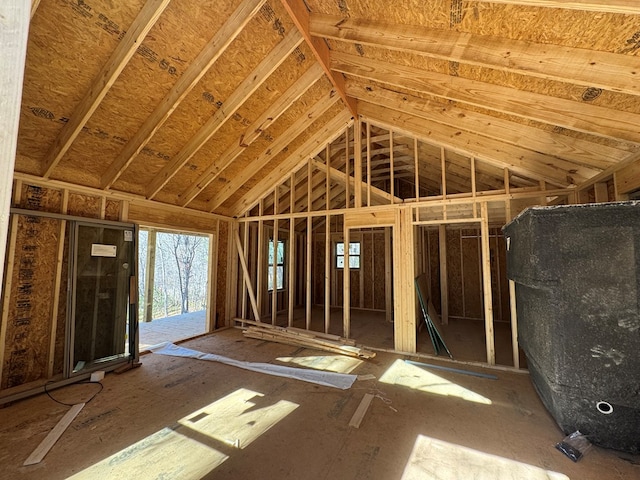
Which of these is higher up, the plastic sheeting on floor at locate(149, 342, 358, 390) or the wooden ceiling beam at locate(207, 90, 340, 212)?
the wooden ceiling beam at locate(207, 90, 340, 212)

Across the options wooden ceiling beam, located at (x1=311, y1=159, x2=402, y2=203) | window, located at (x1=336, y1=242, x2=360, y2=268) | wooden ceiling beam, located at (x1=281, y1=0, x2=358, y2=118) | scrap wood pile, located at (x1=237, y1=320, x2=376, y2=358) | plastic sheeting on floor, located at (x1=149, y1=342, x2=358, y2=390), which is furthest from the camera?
window, located at (x1=336, y1=242, x2=360, y2=268)

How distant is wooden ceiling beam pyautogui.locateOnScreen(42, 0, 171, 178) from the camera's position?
268 cm

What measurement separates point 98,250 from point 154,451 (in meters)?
3.11

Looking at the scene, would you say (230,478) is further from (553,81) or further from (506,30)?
(553,81)

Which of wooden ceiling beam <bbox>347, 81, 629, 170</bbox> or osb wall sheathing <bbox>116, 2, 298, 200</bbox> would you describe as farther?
osb wall sheathing <bbox>116, 2, 298, 200</bbox>

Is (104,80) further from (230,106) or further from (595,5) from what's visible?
(595,5)

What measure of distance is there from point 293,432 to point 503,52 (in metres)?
4.15

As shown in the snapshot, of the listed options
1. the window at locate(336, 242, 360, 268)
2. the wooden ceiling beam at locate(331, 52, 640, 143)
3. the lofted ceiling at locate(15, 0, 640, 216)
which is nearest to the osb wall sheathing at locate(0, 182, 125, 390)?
the lofted ceiling at locate(15, 0, 640, 216)

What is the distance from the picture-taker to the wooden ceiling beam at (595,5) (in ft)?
5.96

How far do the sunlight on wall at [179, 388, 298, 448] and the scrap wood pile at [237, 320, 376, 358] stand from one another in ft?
6.16

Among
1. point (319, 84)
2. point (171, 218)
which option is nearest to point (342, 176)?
point (319, 84)

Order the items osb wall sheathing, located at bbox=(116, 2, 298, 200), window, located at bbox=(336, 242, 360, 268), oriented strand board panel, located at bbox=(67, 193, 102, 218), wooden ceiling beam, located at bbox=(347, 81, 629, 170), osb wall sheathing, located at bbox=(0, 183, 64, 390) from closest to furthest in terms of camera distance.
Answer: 1. wooden ceiling beam, located at bbox=(347, 81, 629, 170)
2. osb wall sheathing, located at bbox=(116, 2, 298, 200)
3. osb wall sheathing, located at bbox=(0, 183, 64, 390)
4. oriented strand board panel, located at bbox=(67, 193, 102, 218)
5. window, located at bbox=(336, 242, 360, 268)

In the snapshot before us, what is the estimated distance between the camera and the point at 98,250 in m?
4.20

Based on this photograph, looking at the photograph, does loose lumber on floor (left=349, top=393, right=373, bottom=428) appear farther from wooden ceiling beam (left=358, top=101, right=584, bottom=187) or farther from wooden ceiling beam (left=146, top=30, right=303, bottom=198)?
wooden ceiling beam (left=146, top=30, right=303, bottom=198)
